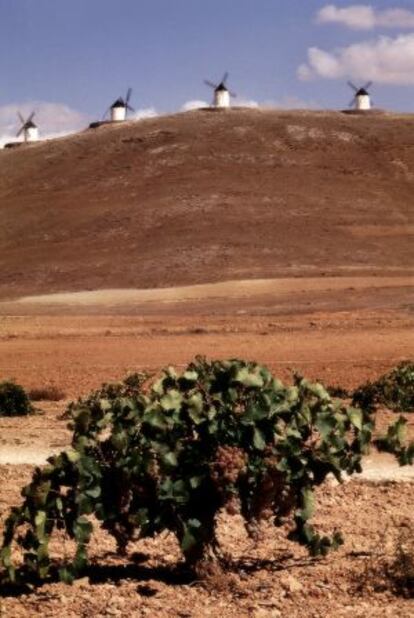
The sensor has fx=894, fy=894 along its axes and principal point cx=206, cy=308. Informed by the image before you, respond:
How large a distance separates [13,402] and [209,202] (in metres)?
47.3

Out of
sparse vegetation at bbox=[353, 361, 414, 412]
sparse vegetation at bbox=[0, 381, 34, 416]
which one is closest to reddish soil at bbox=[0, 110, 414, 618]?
sparse vegetation at bbox=[0, 381, 34, 416]

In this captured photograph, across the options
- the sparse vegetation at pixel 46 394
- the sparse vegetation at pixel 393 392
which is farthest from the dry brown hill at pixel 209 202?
the sparse vegetation at pixel 393 392

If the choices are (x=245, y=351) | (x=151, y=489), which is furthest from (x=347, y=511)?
(x=245, y=351)

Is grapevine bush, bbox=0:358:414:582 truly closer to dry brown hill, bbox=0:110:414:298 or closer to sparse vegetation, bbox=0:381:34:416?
sparse vegetation, bbox=0:381:34:416

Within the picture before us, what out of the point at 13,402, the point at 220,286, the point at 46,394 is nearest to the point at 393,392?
the point at 13,402

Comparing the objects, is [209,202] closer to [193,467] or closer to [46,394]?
[46,394]

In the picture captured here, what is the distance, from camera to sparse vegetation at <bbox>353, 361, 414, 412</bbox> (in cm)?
1401

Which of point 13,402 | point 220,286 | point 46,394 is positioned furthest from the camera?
point 220,286

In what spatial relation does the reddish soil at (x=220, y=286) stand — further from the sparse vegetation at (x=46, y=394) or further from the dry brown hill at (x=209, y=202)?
the sparse vegetation at (x=46, y=394)

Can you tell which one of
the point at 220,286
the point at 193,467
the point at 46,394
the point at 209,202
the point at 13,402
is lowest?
the point at 46,394

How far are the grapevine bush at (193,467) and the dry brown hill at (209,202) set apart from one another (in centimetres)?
4011

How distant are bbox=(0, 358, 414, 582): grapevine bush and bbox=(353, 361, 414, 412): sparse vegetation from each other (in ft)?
23.8

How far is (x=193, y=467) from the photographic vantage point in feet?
20.4

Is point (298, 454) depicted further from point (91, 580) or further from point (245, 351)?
point (245, 351)
